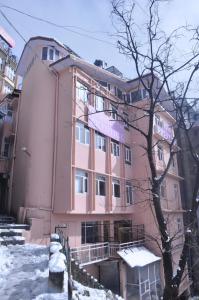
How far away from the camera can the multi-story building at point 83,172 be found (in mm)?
14695

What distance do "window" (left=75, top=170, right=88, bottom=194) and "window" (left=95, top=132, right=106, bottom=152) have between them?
8.38ft

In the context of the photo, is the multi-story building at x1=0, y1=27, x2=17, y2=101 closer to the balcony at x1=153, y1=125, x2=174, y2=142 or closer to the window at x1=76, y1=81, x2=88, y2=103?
the window at x1=76, y1=81, x2=88, y2=103

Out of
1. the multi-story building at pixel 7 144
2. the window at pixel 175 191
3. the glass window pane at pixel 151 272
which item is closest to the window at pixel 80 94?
the multi-story building at pixel 7 144

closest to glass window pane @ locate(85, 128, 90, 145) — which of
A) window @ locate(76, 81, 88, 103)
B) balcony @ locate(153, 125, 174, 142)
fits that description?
window @ locate(76, 81, 88, 103)

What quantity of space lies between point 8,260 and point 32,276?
158 cm

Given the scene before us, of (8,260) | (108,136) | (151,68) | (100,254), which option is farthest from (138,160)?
(8,260)

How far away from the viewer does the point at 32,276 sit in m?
6.09

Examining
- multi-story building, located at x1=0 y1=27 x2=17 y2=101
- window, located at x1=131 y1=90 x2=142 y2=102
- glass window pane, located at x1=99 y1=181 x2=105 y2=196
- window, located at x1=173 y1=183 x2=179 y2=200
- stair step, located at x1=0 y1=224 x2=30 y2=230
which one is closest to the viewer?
stair step, located at x1=0 y1=224 x2=30 y2=230

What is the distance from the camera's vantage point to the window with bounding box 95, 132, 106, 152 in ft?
57.5

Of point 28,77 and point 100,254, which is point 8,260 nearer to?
point 100,254

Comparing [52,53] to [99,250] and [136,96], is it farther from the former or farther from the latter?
[99,250]

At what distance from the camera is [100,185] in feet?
56.1

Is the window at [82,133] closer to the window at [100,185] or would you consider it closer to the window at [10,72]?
the window at [100,185]

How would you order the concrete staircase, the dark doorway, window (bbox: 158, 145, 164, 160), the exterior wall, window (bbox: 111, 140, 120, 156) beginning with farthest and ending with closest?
1. window (bbox: 158, 145, 164, 160)
2. window (bbox: 111, 140, 120, 156)
3. the exterior wall
4. the dark doorway
5. the concrete staircase
